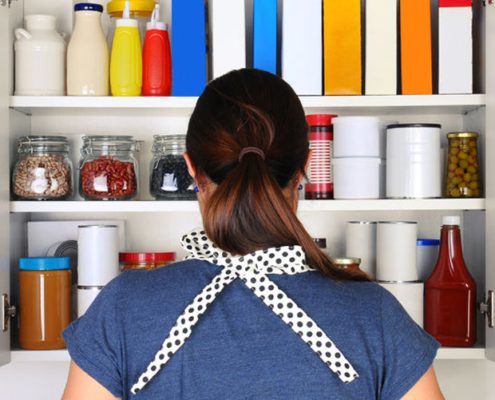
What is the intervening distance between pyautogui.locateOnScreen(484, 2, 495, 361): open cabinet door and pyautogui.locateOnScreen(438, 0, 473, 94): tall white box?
0.04 meters

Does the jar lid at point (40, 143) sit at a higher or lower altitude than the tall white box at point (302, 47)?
lower

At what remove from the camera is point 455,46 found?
70.6 inches

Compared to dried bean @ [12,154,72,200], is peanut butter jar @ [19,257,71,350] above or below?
below

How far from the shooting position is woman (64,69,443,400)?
3.12ft

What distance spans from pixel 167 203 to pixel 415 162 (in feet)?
1.67

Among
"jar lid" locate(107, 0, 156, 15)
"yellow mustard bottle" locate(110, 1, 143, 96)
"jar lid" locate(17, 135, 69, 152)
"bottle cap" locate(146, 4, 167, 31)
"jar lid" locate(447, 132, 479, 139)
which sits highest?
"jar lid" locate(107, 0, 156, 15)

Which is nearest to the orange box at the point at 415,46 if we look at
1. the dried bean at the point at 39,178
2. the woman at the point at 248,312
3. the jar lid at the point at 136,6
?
the jar lid at the point at 136,6

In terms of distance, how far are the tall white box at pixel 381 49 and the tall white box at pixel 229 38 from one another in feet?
0.85

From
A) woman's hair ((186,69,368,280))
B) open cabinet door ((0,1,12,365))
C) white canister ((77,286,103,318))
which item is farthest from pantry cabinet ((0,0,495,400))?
woman's hair ((186,69,368,280))

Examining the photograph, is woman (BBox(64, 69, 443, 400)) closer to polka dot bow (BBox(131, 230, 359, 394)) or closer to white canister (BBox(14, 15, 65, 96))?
polka dot bow (BBox(131, 230, 359, 394))

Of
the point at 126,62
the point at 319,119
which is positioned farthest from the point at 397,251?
the point at 126,62

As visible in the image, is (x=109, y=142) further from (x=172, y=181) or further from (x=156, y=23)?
(x=156, y=23)

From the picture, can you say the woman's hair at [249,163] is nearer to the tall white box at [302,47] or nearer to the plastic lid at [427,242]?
the tall white box at [302,47]

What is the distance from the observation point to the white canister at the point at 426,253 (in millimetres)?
1878
